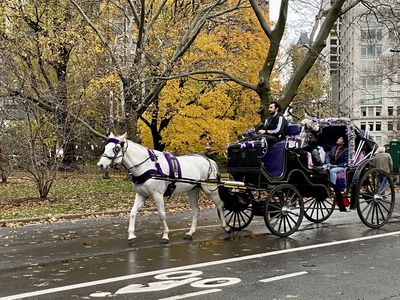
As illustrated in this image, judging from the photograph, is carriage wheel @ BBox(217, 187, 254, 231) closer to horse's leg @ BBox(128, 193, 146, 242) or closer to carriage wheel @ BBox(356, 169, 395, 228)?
horse's leg @ BBox(128, 193, 146, 242)

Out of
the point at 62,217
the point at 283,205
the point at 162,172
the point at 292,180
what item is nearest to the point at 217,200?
the point at 283,205


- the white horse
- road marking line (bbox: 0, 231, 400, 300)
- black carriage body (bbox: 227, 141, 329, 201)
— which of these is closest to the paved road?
road marking line (bbox: 0, 231, 400, 300)

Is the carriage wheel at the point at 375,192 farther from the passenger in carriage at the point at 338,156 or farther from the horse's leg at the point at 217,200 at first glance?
the horse's leg at the point at 217,200

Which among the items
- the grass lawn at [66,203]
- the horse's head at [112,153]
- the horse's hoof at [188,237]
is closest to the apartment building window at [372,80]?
the grass lawn at [66,203]

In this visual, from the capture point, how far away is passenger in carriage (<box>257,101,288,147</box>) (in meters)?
11.1

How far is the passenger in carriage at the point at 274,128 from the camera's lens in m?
11.1

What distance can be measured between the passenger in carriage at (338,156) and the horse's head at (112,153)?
5.23 meters

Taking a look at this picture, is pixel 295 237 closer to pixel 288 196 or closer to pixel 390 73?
pixel 288 196

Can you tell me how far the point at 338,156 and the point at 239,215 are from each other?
10.2ft

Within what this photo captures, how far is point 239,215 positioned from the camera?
1202 centimetres

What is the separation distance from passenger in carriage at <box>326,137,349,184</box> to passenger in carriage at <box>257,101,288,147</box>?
207cm

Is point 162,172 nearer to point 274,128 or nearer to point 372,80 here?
point 274,128

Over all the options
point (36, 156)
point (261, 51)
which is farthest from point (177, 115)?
point (36, 156)

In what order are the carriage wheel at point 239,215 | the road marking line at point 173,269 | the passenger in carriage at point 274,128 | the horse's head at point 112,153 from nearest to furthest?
the road marking line at point 173,269 < the horse's head at point 112,153 < the passenger in carriage at point 274,128 < the carriage wheel at point 239,215
